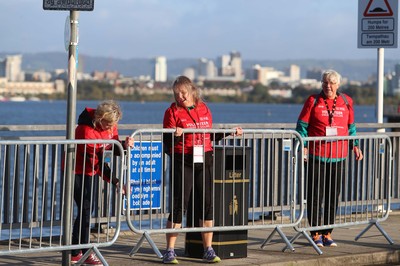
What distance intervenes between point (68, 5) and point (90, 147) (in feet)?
4.81

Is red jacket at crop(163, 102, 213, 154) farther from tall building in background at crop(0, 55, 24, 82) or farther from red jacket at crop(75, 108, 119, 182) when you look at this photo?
tall building in background at crop(0, 55, 24, 82)

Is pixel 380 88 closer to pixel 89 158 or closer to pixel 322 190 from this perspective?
pixel 322 190

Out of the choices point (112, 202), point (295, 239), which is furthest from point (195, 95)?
point (112, 202)

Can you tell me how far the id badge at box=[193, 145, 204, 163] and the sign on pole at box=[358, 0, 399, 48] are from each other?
6.17 meters

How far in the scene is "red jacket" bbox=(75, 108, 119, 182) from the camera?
10250mm

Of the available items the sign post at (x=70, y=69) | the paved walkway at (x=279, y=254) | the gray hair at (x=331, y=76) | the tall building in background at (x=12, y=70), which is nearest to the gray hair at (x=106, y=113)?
the sign post at (x=70, y=69)

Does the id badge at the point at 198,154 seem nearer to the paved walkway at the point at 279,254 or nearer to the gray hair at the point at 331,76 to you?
the paved walkway at the point at 279,254

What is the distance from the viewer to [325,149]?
480 inches

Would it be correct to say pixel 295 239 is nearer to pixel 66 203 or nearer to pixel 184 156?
pixel 184 156

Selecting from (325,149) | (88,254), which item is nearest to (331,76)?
(325,149)

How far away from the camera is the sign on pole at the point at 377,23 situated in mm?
16219

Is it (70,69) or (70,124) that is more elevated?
(70,69)

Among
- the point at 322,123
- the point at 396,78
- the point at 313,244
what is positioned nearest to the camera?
the point at 313,244

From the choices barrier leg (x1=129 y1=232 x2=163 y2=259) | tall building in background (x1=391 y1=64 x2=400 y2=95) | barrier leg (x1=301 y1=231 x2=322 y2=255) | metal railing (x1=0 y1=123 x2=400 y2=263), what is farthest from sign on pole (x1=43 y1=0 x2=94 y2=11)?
tall building in background (x1=391 y1=64 x2=400 y2=95)
